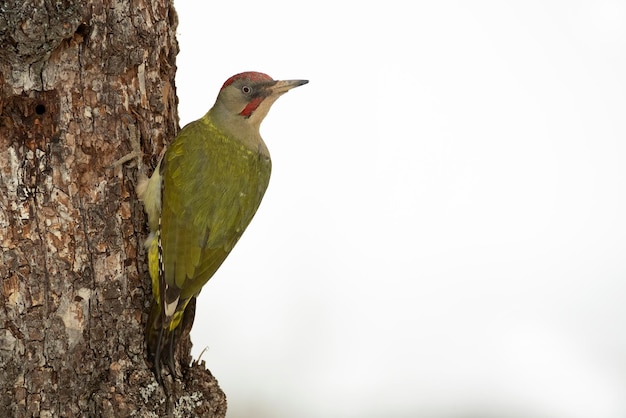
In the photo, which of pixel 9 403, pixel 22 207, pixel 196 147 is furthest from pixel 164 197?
pixel 9 403

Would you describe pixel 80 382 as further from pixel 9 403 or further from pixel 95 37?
pixel 95 37

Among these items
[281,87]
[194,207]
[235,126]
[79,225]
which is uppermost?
[281,87]

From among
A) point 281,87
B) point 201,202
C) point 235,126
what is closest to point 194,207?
point 201,202

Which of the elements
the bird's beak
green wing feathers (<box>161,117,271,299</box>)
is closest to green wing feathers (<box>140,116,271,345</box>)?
green wing feathers (<box>161,117,271,299</box>)

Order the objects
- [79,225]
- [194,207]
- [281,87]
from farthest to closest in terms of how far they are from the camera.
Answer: [281,87] → [194,207] → [79,225]

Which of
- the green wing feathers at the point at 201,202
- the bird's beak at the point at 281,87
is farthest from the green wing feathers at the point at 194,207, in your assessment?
the bird's beak at the point at 281,87

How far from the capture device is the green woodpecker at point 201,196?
2.52m

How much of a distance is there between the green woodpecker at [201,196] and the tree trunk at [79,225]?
0.06 m

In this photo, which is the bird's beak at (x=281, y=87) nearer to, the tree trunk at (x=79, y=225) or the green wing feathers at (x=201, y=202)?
the green wing feathers at (x=201, y=202)

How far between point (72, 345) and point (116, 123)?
2.22ft

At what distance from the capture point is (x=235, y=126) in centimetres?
292

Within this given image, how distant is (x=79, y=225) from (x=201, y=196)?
0.44 meters

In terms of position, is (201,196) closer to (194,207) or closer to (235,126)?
(194,207)

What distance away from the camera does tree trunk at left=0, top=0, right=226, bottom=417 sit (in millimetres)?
2316
